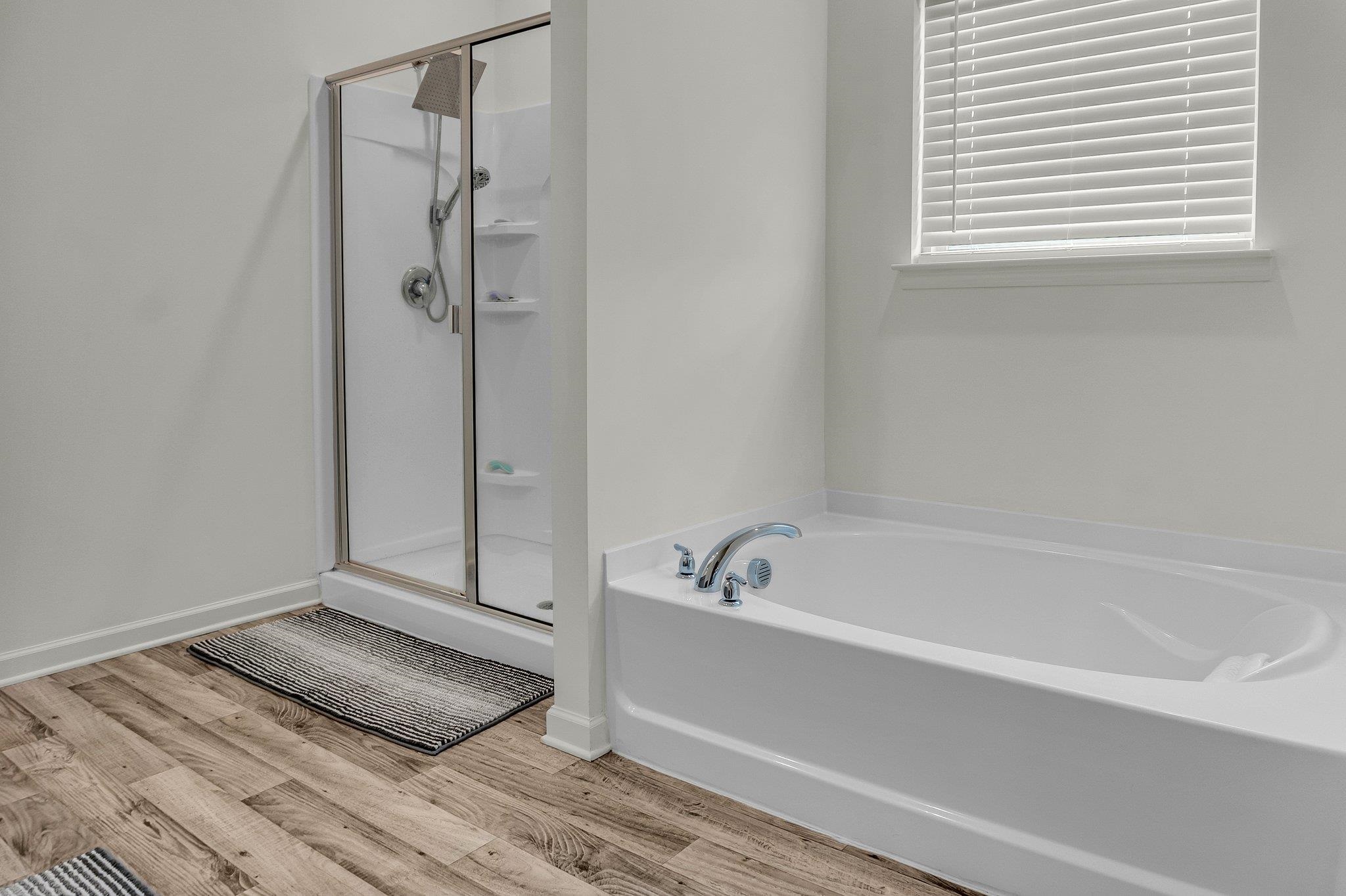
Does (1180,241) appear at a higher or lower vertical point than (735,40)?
lower

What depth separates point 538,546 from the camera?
285 cm

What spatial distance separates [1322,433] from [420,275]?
2.59 metres

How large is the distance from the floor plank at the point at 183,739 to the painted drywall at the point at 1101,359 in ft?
5.84

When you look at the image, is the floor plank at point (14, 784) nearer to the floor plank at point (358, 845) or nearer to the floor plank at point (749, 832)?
the floor plank at point (358, 845)

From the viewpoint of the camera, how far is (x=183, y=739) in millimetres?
2121

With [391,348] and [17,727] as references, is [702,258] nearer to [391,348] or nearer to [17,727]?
[391,348]

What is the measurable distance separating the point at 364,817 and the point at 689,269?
1416mm

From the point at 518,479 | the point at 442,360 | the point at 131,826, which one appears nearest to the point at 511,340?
the point at 442,360

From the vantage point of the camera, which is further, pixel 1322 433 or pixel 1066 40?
pixel 1066 40

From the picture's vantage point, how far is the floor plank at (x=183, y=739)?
1933mm

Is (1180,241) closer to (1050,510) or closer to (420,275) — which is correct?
(1050,510)

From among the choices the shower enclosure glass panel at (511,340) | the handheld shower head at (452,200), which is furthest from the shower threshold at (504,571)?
the handheld shower head at (452,200)

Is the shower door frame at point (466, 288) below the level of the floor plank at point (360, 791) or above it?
above

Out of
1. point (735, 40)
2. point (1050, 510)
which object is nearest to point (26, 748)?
point (735, 40)
